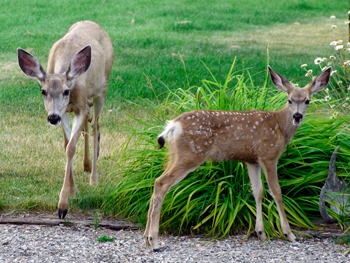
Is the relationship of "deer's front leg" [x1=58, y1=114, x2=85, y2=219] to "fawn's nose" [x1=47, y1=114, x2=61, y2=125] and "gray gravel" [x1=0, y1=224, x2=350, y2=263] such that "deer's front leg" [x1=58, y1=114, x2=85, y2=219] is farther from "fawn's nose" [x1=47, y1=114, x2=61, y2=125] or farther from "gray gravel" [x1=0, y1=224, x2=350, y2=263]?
"fawn's nose" [x1=47, y1=114, x2=61, y2=125]

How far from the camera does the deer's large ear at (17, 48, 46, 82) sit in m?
8.11

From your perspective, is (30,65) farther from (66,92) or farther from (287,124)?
(287,124)

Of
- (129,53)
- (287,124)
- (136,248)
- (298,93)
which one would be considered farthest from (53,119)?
(129,53)

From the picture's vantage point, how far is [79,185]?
29.1 feet

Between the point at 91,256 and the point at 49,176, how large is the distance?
2.40 m

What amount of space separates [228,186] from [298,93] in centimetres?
96

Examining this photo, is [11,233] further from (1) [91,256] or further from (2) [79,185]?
(2) [79,185]

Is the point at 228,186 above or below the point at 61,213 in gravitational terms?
above

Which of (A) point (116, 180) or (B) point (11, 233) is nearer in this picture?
(B) point (11, 233)

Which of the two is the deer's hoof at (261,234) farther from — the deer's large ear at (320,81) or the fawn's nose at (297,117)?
the deer's large ear at (320,81)

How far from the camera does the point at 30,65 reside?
8141 mm

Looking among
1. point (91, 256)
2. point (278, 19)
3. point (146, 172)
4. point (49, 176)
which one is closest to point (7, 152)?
point (49, 176)

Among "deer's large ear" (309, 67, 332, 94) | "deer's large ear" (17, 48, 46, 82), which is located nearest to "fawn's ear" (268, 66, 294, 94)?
"deer's large ear" (309, 67, 332, 94)

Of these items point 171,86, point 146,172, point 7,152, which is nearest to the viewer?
point 146,172
